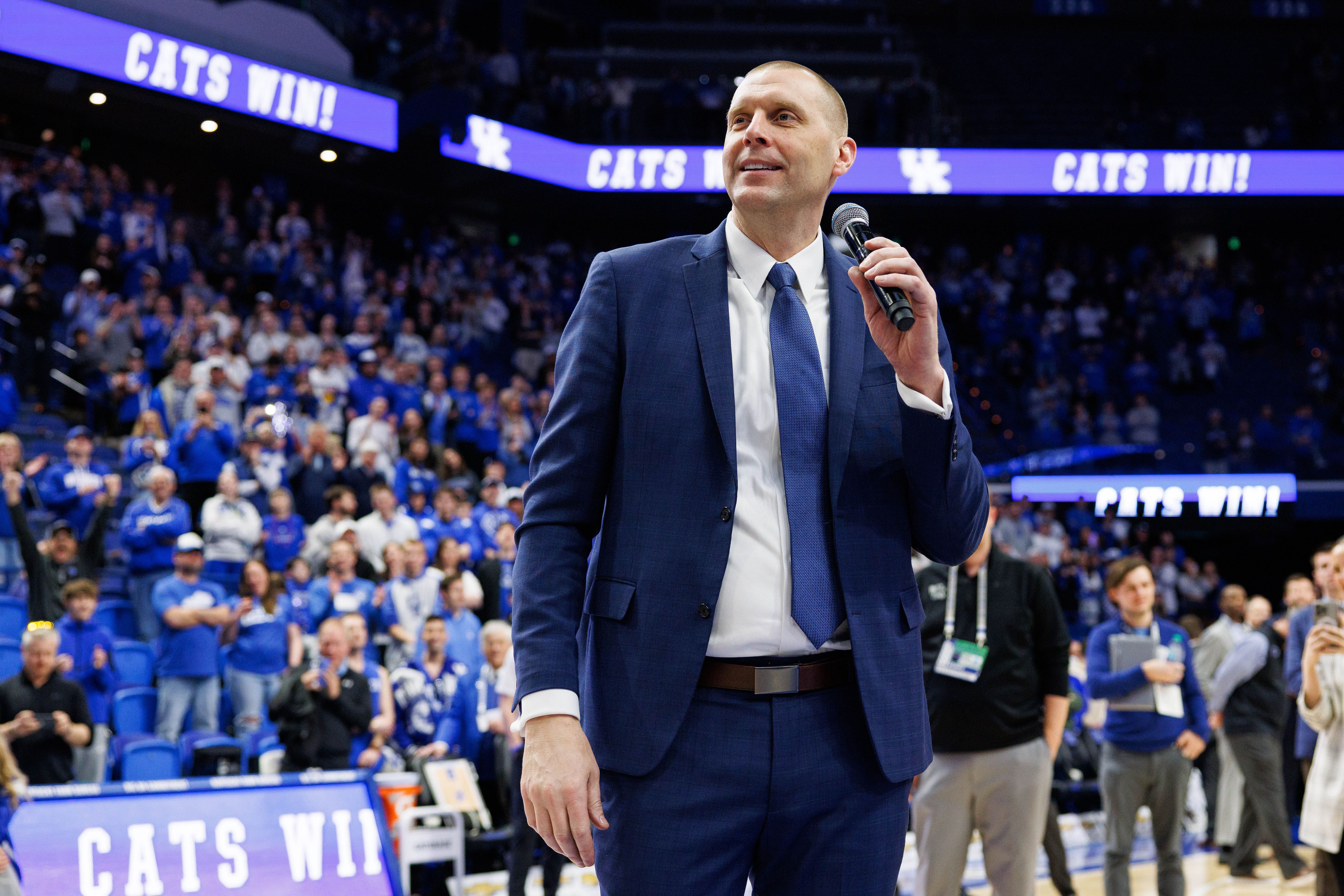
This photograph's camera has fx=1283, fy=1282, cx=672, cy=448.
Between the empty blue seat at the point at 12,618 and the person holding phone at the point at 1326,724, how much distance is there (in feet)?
21.6

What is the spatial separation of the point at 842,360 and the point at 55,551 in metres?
6.96

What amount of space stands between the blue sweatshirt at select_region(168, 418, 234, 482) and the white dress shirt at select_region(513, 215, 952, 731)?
25.3 feet

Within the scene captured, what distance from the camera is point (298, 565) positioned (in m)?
8.07

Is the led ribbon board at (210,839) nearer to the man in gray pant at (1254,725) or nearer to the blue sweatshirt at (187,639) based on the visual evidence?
the blue sweatshirt at (187,639)

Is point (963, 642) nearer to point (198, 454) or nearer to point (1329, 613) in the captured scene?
point (1329, 613)

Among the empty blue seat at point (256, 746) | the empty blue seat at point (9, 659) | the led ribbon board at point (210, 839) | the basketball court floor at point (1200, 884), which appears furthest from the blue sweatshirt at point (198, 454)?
the basketball court floor at point (1200, 884)

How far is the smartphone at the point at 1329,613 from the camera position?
4.18 meters

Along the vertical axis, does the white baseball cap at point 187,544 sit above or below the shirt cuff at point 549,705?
above

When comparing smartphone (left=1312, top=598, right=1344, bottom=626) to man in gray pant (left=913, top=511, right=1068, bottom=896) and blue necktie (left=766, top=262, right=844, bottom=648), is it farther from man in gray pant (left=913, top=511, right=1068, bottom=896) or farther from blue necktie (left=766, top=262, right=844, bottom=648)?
blue necktie (left=766, top=262, right=844, bottom=648)

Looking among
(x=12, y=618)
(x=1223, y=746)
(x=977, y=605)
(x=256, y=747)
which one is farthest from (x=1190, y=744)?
(x=12, y=618)

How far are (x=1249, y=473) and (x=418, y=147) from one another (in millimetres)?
11109

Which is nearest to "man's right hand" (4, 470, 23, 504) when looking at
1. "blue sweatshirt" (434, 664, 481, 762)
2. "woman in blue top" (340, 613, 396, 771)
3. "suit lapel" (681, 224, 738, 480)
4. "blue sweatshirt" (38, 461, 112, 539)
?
"blue sweatshirt" (38, 461, 112, 539)

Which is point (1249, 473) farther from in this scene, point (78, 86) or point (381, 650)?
point (78, 86)

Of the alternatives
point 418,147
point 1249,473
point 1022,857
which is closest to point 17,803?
point 1022,857
